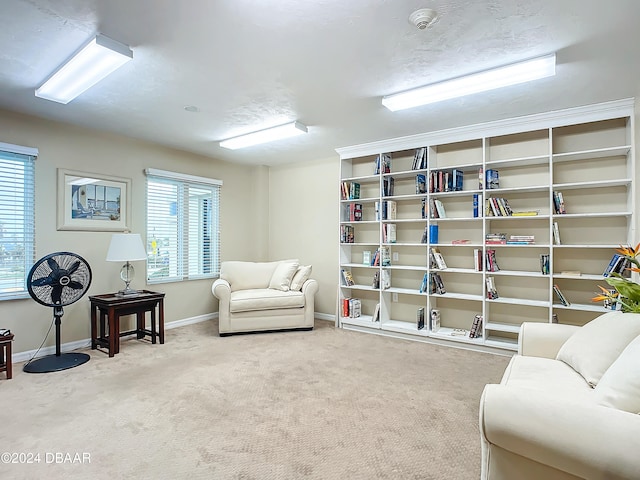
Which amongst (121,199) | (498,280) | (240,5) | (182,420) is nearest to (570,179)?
(498,280)

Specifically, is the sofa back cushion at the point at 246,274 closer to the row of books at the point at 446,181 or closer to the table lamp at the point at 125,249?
the table lamp at the point at 125,249

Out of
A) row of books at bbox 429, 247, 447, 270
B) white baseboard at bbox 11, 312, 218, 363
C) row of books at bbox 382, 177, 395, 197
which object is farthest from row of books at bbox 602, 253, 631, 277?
white baseboard at bbox 11, 312, 218, 363

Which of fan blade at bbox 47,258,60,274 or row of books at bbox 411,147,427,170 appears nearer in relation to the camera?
fan blade at bbox 47,258,60,274

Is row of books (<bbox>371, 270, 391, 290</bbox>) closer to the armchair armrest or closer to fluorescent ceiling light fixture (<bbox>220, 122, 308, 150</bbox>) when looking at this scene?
the armchair armrest

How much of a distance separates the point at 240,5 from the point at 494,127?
9.73ft

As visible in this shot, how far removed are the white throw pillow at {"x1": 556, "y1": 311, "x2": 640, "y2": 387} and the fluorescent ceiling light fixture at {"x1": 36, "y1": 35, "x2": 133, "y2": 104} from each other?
10.7ft

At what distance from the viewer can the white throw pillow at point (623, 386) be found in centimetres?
133

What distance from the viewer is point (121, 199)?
4.30m

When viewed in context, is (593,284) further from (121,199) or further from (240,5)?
(121,199)

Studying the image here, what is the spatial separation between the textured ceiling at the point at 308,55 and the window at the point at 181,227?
3.77 feet

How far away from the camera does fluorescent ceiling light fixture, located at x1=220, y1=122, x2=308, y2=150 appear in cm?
385

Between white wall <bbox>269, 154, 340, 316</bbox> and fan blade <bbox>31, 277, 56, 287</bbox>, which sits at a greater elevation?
white wall <bbox>269, 154, 340, 316</bbox>

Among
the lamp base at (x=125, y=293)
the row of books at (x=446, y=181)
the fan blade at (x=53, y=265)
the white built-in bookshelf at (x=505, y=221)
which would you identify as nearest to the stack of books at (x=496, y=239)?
the white built-in bookshelf at (x=505, y=221)

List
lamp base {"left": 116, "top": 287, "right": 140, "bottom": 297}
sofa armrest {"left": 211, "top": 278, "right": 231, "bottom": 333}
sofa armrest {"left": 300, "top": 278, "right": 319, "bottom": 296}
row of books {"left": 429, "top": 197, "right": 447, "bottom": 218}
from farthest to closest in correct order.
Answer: sofa armrest {"left": 300, "top": 278, "right": 319, "bottom": 296}, sofa armrest {"left": 211, "top": 278, "right": 231, "bottom": 333}, row of books {"left": 429, "top": 197, "right": 447, "bottom": 218}, lamp base {"left": 116, "top": 287, "right": 140, "bottom": 297}
